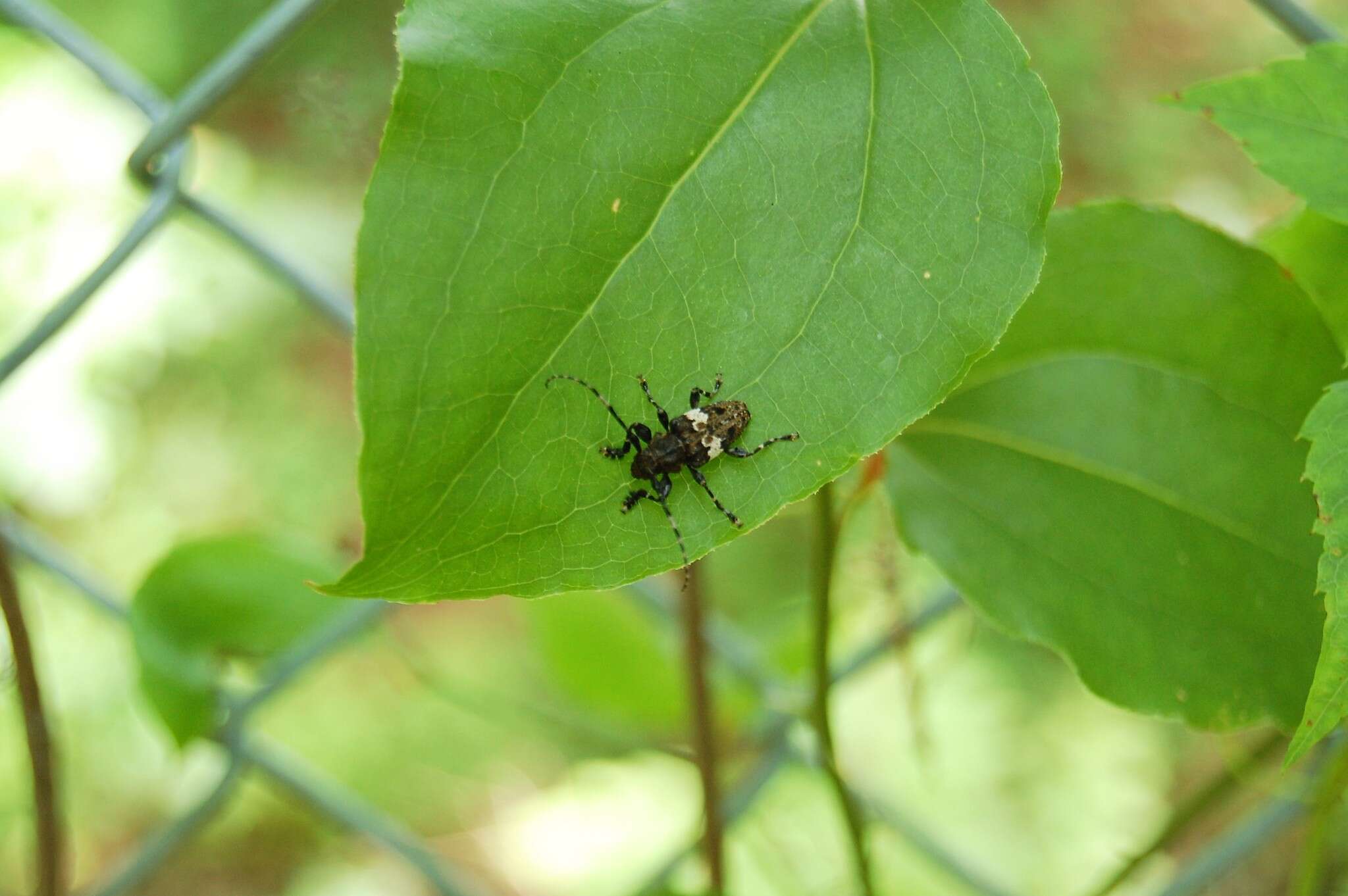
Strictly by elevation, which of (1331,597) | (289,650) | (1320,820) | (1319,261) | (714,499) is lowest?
(1320,820)

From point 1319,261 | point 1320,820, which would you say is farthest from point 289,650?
point 1319,261

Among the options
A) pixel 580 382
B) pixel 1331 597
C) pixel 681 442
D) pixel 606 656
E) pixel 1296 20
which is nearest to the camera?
pixel 1331 597

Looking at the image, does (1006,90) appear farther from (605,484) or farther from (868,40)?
(605,484)

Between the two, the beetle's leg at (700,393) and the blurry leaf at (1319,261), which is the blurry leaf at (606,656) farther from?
the blurry leaf at (1319,261)

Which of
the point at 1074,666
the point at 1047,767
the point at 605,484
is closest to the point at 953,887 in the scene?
the point at 1047,767

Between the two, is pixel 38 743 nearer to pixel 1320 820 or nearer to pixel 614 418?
pixel 614 418

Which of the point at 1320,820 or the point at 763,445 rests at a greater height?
the point at 763,445

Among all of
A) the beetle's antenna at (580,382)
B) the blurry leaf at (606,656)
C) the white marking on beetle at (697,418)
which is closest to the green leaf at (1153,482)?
the white marking on beetle at (697,418)
